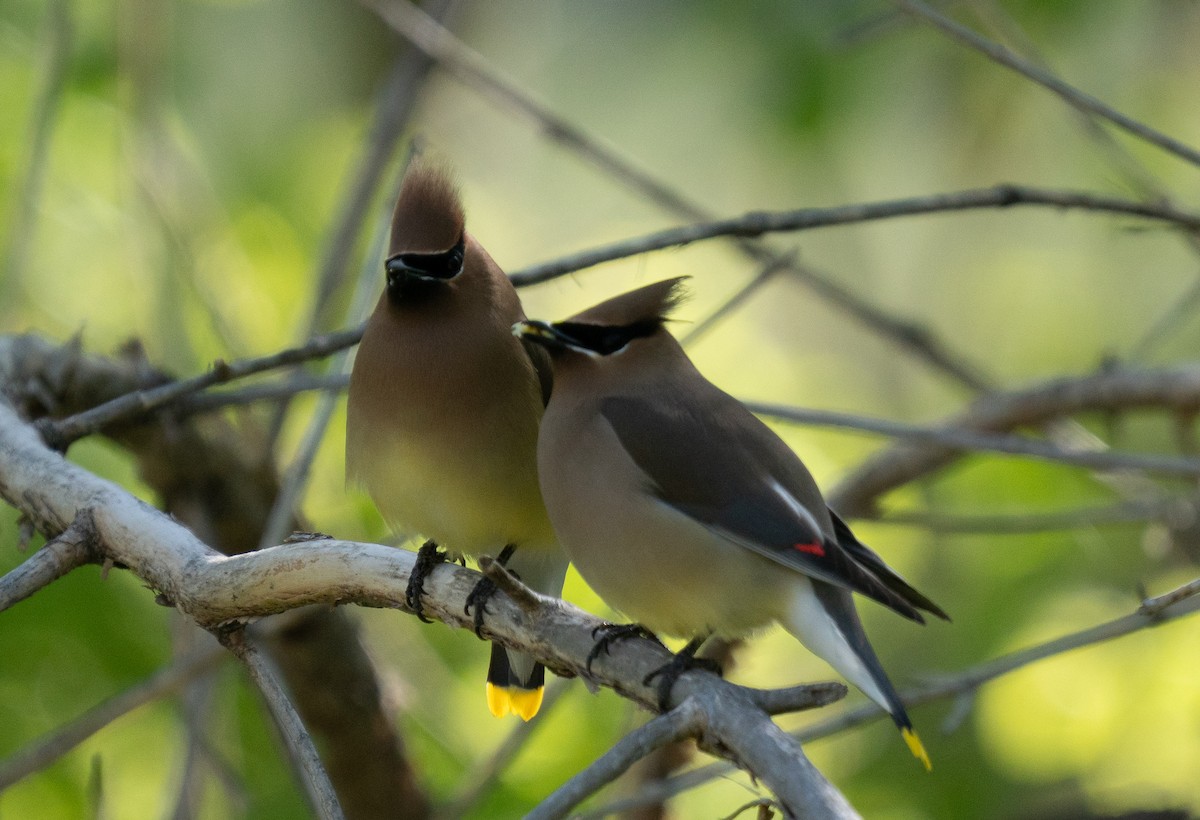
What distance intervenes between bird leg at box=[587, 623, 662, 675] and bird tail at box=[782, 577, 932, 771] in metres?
0.29

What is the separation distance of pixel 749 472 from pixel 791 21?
3.85 meters

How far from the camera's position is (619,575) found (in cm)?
287

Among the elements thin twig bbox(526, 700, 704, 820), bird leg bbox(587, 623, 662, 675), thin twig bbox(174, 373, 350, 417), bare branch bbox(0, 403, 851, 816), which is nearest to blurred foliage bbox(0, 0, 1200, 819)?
thin twig bbox(174, 373, 350, 417)

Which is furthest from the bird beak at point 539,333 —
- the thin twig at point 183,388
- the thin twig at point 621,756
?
the thin twig at point 621,756

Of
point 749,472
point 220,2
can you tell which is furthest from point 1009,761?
point 220,2

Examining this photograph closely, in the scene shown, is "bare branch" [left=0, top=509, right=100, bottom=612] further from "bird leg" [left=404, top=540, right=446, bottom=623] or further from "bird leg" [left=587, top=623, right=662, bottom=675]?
"bird leg" [left=587, top=623, right=662, bottom=675]

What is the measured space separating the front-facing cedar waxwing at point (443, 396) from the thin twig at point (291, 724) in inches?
24.0

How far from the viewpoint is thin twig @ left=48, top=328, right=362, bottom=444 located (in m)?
3.21

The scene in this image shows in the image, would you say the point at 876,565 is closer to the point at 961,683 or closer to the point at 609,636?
the point at 961,683

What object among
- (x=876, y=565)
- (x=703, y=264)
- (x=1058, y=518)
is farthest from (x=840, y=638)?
(x=703, y=264)

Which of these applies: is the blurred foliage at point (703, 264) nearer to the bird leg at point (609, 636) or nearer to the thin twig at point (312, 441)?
the thin twig at point (312, 441)

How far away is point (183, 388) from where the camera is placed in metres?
3.28

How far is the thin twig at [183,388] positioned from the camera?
3215 mm

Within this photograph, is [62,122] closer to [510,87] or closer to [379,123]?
[379,123]
